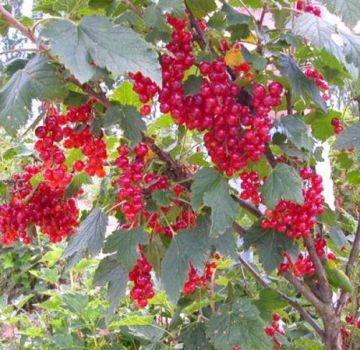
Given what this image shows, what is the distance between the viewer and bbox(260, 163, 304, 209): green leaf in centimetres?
82

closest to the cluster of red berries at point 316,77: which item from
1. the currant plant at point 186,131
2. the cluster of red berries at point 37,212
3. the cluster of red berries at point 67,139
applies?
the currant plant at point 186,131

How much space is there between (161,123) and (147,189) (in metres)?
0.33

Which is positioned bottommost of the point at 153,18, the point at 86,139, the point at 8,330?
the point at 8,330

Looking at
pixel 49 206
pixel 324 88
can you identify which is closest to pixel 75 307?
pixel 49 206

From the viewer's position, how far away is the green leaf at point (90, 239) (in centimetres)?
89

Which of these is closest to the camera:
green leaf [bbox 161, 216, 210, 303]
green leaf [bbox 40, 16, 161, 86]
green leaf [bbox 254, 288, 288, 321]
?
green leaf [bbox 40, 16, 161, 86]

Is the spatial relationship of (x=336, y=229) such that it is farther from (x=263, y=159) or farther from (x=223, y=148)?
(x=223, y=148)

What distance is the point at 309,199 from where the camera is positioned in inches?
36.1

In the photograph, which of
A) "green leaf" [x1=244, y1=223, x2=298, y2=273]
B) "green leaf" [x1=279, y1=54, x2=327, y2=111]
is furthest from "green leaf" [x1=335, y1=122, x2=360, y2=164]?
"green leaf" [x1=244, y1=223, x2=298, y2=273]

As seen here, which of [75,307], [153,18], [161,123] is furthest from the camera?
[75,307]

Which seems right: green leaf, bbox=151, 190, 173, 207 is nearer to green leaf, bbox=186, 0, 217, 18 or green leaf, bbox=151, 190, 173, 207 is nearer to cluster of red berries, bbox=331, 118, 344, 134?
green leaf, bbox=186, 0, 217, 18

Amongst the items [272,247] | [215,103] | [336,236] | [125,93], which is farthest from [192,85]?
[336,236]

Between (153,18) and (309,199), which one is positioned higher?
(153,18)

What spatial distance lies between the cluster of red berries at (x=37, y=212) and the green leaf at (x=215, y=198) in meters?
0.37
